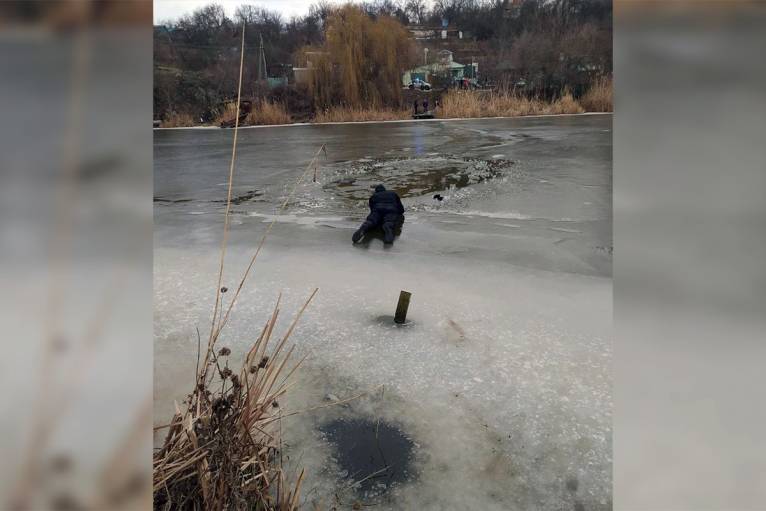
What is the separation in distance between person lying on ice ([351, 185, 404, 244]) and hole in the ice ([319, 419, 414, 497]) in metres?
2.31

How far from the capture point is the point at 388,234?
4320 millimetres

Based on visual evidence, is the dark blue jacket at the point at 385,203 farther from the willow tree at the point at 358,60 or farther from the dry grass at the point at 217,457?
the willow tree at the point at 358,60

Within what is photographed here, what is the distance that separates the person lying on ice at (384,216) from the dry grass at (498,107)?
11734mm

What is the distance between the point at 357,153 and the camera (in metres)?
9.10

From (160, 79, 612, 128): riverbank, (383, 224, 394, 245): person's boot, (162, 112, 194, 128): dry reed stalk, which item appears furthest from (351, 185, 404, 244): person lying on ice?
(162, 112, 194, 128): dry reed stalk

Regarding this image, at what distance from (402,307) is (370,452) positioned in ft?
3.11

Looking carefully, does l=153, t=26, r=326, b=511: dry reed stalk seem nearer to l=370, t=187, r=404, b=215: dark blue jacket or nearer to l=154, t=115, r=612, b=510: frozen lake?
l=154, t=115, r=612, b=510: frozen lake

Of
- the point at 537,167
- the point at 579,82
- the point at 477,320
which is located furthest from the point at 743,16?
the point at 579,82

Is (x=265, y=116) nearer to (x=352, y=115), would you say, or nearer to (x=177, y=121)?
(x=352, y=115)

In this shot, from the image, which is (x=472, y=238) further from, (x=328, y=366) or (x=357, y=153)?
(x=357, y=153)

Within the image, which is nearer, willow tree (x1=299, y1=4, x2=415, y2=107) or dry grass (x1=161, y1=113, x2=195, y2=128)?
willow tree (x1=299, y1=4, x2=415, y2=107)

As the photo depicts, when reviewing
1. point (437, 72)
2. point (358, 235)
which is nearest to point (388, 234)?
point (358, 235)

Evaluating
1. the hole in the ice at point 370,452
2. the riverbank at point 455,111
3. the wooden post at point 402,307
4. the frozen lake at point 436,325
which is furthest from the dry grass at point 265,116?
the hole in the ice at point 370,452

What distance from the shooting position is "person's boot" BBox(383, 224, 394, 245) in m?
4.27
